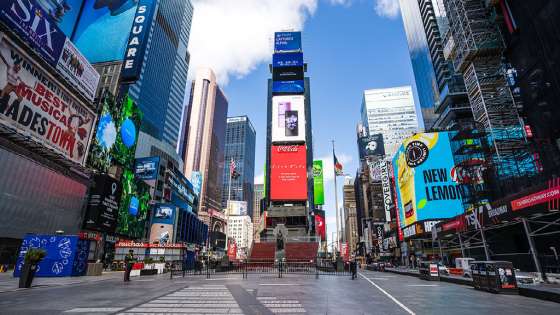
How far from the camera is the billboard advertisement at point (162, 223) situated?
65938 millimetres

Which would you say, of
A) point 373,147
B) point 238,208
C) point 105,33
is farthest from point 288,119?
point 238,208

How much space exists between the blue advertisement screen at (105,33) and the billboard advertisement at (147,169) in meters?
25.5

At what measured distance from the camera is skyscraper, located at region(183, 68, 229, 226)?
175000mm

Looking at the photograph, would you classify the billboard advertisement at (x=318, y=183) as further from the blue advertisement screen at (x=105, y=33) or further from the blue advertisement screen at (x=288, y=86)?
the blue advertisement screen at (x=105, y=33)

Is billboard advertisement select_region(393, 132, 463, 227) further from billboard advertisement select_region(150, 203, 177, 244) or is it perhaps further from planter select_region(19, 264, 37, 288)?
billboard advertisement select_region(150, 203, 177, 244)

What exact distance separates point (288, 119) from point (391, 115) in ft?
316

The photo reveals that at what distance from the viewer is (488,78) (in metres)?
40.9

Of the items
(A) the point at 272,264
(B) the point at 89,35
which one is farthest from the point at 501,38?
(B) the point at 89,35

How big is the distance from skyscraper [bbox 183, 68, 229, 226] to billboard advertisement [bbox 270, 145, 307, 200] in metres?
104

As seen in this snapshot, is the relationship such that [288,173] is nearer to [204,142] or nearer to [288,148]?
[288,148]

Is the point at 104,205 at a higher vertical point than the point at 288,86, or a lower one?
lower

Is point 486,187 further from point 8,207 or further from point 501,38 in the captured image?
point 8,207

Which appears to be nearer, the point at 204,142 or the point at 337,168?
the point at 337,168

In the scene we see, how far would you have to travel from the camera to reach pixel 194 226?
94438 millimetres
